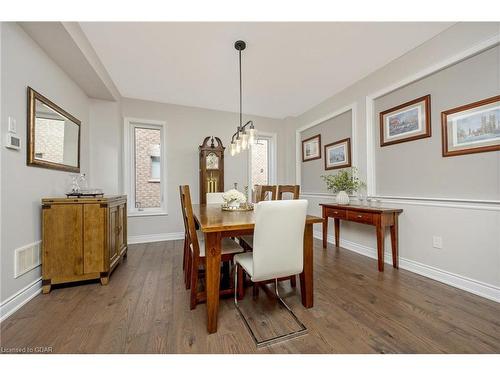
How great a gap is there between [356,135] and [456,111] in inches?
44.7

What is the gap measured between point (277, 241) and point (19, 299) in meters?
2.11

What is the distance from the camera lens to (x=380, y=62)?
253 centimetres

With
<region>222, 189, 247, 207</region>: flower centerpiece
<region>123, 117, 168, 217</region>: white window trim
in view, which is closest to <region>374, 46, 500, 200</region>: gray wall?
<region>222, 189, 247, 207</region>: flower centerpiece

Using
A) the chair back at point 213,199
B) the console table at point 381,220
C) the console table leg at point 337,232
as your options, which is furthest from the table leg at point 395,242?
the chair back at point 213,199

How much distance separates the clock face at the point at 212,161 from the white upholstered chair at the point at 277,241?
2.52 meters

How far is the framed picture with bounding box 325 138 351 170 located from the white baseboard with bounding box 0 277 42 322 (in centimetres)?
391

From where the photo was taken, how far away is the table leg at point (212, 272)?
51.9 inches

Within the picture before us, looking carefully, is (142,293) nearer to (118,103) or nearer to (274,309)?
(274,309)

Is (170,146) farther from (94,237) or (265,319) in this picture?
(265,319)

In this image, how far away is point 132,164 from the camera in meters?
3.58

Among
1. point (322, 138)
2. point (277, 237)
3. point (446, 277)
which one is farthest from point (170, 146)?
point (446, 277)
